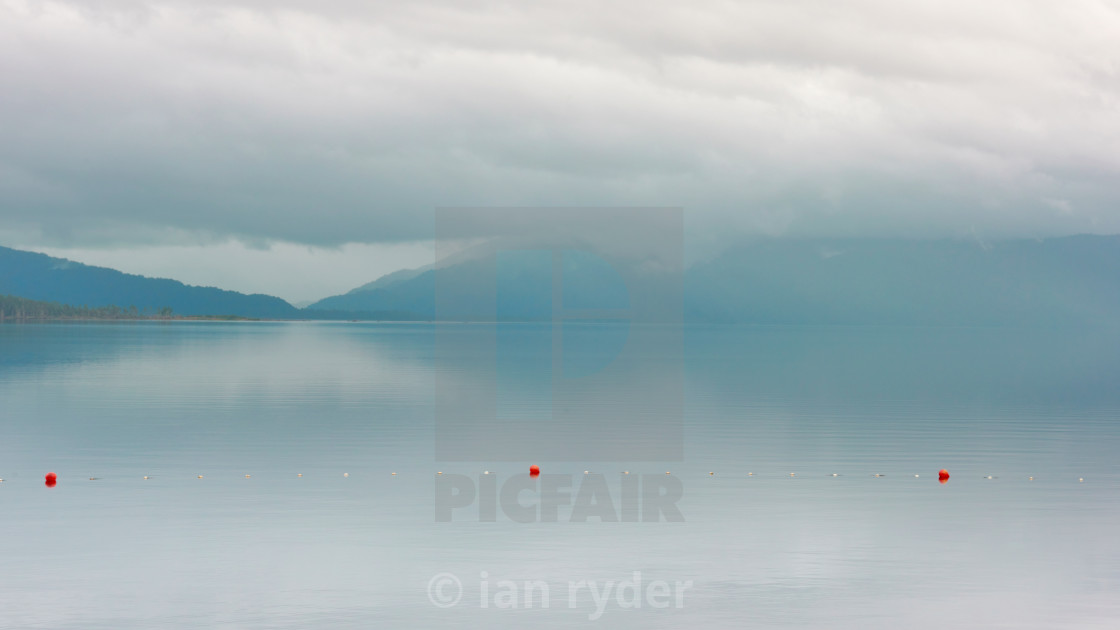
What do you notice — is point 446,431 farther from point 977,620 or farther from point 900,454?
point 977,620

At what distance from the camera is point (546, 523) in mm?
32125

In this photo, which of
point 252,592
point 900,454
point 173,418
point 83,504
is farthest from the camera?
point 173,418

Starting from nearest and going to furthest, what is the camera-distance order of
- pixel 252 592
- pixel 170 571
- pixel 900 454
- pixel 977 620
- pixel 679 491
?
1. pixel 977 620
2. pixel 252 592
3. pixel 170 571
4. pixel 679 491
5. pixel 900 454

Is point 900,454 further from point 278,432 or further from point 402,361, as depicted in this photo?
point 402,361

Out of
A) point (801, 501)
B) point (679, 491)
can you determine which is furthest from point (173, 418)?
point (801, 501)

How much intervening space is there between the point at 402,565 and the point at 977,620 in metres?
13.7

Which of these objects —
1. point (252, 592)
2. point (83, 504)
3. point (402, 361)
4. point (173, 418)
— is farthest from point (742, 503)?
point (402, 361)

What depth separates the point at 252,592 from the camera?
23828 millimetres

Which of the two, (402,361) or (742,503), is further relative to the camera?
(402,361)

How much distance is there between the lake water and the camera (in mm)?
23062

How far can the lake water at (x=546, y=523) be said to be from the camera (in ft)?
75.7

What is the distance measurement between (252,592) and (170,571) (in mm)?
3099

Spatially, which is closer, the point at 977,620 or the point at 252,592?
the point at 977,620

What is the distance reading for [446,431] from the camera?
56562 mm
